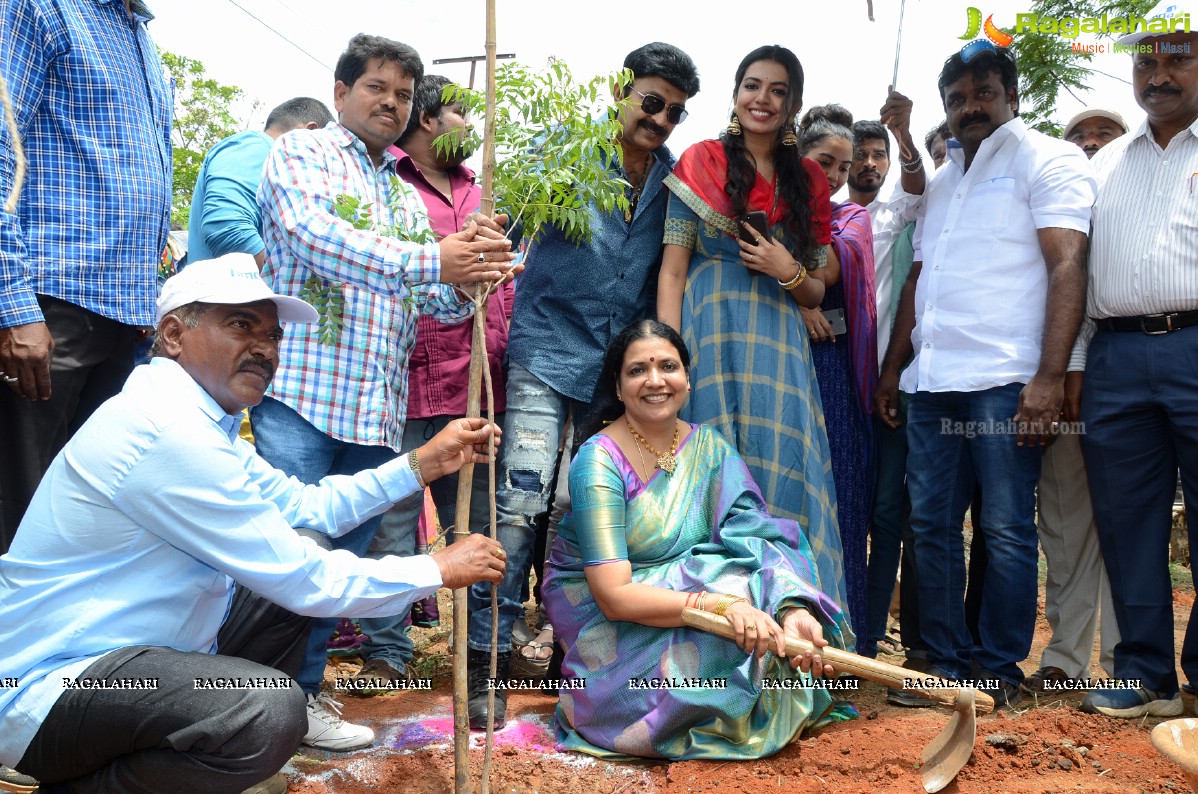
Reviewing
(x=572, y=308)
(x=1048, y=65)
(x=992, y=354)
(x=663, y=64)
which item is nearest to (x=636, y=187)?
(x=663, y=64)

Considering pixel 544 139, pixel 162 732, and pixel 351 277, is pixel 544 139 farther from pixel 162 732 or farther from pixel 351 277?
pixel 162 732

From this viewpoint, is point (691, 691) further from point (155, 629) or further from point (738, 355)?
point (155, 629)

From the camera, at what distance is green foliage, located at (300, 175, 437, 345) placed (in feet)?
10.1

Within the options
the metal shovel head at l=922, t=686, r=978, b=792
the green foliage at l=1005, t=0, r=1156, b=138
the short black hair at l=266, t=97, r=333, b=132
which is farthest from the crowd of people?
the green foliage at l=1005, t=0, r=1156, b=138

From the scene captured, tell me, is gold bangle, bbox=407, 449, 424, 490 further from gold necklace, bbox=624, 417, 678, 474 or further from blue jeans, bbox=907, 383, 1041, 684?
blue jeans, bbox=907, 383, 1041, 684

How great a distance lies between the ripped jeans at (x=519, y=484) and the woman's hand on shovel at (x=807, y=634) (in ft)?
3.30

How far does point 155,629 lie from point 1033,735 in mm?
2785

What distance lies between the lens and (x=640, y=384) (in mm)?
3574

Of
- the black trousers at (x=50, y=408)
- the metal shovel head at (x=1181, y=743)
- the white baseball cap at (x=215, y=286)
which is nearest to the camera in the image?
the metal shovel head at (x=1181, y=743)

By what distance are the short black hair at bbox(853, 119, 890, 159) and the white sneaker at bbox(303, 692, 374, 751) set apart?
158 inches

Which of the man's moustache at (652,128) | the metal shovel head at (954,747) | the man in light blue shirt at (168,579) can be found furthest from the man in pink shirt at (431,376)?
the metal shovel head at (954,747)

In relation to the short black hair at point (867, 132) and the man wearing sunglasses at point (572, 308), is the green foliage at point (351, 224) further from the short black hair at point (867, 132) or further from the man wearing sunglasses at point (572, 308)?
the short black hair at point (867, 132)

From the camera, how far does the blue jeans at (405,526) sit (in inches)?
160

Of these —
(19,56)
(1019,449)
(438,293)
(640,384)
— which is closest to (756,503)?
(640,384)
